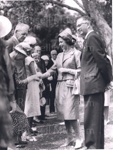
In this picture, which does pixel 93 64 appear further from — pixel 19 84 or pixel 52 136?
pixel 52 136

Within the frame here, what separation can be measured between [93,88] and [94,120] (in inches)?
16.6

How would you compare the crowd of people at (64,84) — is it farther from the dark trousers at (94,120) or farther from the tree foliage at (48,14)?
the tree foliage at (48,14)

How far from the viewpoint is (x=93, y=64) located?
561 centimetres

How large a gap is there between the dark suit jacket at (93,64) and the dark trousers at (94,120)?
12 centimetres

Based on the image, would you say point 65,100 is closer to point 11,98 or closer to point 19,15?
point 11,98

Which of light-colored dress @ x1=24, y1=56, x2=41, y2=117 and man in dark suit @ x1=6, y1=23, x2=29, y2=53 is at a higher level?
man in dark suit @ x1=6, y1=23, x2=29, y2=53

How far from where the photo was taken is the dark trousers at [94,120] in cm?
561

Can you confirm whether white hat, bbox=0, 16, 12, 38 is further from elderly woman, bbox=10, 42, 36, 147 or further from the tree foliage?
the tree foliage

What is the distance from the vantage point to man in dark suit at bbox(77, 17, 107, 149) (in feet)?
18.3

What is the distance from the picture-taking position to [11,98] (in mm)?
4500

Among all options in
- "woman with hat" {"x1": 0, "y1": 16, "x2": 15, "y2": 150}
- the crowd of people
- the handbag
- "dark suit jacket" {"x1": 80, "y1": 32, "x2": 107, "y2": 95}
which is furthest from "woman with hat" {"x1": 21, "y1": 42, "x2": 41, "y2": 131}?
"woman with hat" {"x1": 0, "y1": 16, "x2": 15, "y2": 150}

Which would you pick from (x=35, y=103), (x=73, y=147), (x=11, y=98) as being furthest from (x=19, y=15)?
(x=11, y=98)

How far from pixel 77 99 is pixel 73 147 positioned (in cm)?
74

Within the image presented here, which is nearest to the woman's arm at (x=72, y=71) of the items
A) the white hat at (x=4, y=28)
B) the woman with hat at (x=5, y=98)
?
the white hat at (x=4, y=28)
